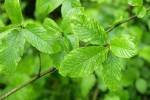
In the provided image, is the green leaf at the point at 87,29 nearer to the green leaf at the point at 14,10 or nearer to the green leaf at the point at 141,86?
the green leaf at the point at 14,10

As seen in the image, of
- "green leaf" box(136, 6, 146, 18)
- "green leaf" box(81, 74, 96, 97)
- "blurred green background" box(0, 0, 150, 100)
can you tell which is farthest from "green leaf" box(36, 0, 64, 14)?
"green leaf" box(81, 74, 96, 97)

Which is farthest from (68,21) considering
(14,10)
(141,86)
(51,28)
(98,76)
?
(141,86)

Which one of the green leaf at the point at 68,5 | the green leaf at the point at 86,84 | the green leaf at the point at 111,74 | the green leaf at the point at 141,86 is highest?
the green leaf at the point at 68,5

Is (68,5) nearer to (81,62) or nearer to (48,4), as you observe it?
(48,4)

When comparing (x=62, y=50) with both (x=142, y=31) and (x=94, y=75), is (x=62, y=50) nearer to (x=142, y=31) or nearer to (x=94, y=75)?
(x=94, y=75)

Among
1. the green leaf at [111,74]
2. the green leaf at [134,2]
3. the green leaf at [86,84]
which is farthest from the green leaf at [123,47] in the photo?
the green leaf at [86,84]

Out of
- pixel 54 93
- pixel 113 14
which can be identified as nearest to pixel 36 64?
pixel 54 93
